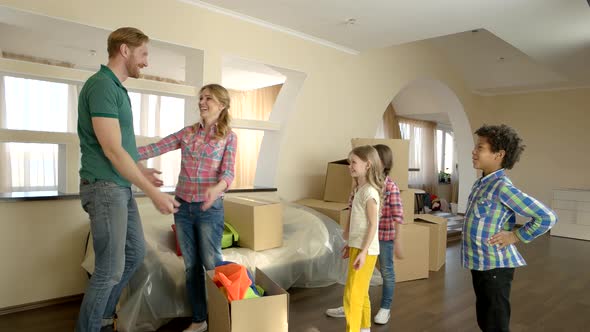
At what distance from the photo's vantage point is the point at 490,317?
1.64 m

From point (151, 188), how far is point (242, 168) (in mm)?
6319

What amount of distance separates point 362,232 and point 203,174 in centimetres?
81

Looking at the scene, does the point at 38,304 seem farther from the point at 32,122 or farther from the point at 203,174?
the point at 32,122

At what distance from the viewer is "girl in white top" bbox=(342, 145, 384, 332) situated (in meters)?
1.95

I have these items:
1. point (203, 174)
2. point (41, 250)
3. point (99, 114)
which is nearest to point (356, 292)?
point (203, 174)

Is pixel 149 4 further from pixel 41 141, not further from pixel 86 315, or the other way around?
pixel 86 315

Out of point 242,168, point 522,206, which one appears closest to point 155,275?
point 522,206

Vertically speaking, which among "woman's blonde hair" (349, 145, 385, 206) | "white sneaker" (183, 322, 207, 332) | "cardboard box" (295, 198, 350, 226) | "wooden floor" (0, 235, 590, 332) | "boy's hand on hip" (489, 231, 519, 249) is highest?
"woman's blonde hair" (349, 145, 385, 206)

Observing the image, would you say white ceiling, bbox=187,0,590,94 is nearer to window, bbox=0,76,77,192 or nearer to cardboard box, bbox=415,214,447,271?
cardboard box, bbox=415,214,447,271

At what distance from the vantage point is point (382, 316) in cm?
242

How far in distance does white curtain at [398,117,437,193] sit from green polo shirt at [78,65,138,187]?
24.8 ft

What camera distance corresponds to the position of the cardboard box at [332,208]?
3.37 m

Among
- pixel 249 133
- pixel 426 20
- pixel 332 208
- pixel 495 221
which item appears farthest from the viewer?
pixel 249 133

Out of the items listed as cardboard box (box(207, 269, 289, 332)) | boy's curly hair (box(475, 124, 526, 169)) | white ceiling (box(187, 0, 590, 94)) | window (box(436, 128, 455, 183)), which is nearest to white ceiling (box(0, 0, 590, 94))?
white ceiling (box(187, 0, 590, 94))
